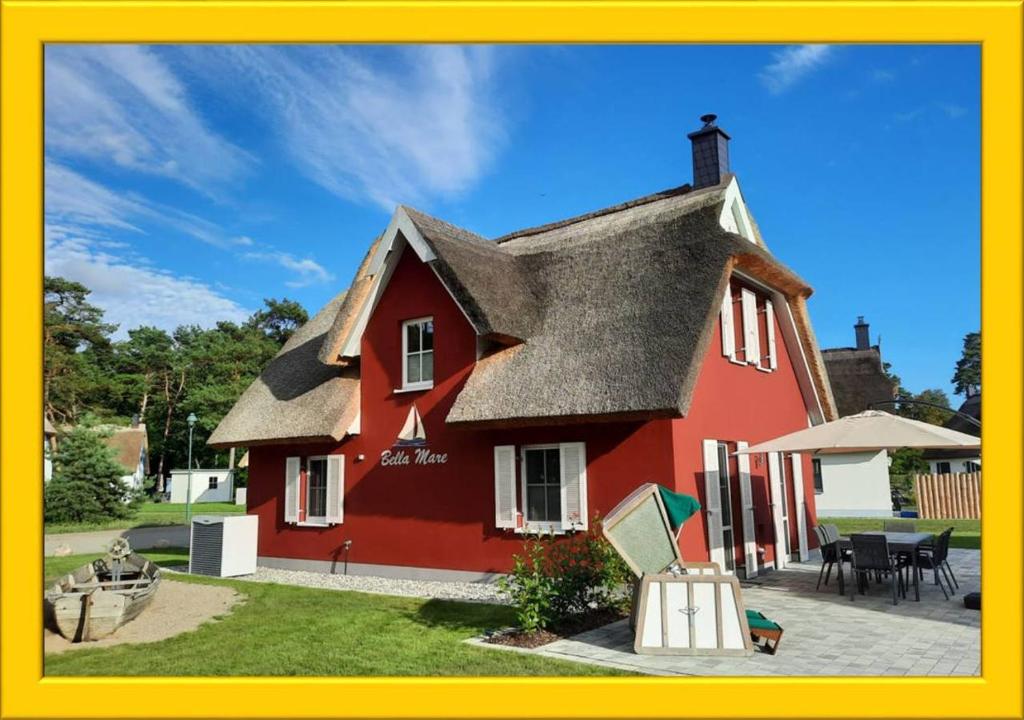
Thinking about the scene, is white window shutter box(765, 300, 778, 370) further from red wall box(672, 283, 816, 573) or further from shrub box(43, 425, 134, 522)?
shrub box(43, 425, 134, 522)

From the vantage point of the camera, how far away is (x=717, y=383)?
1165cm

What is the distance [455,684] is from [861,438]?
729 cm

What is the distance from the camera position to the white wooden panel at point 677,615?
6770mm

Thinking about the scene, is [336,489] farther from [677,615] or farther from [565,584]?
[677,615]

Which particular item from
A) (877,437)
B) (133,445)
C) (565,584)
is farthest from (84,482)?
(877,437)

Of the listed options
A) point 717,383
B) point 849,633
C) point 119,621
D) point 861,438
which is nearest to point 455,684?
point 849,633

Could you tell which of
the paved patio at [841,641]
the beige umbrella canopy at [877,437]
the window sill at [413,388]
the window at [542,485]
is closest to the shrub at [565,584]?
the paved patio at [841,641]

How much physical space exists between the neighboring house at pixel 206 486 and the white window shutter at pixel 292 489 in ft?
123

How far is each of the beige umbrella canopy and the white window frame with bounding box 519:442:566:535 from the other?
11.0 feet

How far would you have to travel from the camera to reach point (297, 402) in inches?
575

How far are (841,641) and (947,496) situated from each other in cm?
2329

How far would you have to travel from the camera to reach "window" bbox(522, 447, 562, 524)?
10.9 meters

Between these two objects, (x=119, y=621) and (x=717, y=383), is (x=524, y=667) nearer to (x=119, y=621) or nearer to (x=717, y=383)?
(x=119, y=621)

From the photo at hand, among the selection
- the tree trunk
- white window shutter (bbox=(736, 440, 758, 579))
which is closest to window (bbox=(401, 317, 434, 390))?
white window shutter (bbox=(736, 440, 758, 579))
